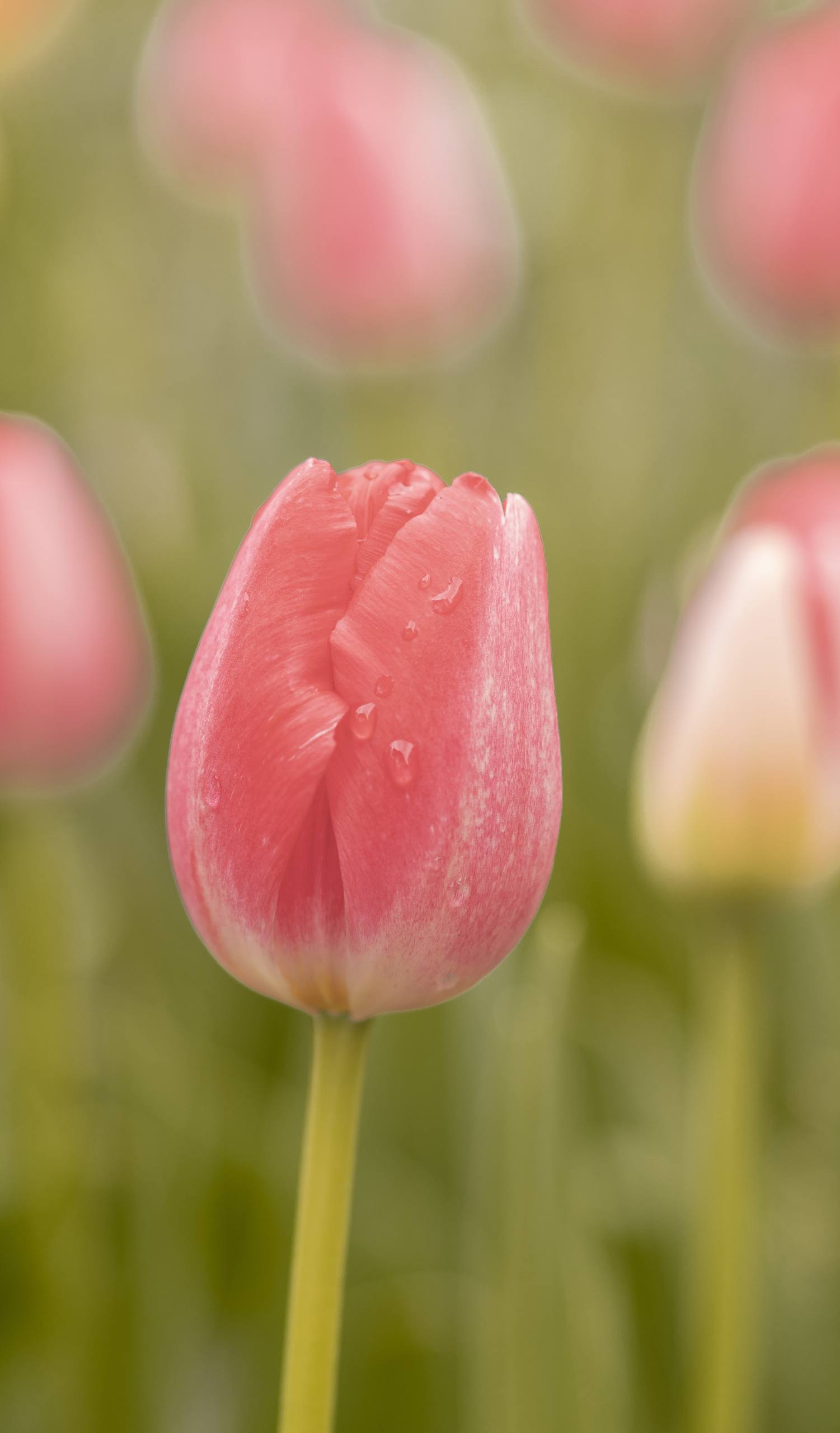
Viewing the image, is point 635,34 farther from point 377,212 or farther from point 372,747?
point 372,747

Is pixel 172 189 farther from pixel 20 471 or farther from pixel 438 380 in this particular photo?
pixel 20 471

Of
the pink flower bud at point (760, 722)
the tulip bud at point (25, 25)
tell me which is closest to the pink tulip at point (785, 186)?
the pink flower bud at point (760, 722)

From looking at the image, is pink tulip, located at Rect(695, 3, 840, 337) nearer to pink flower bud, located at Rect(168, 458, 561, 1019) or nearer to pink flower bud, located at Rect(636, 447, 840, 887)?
pink flower bud, located at Rect(636, 447, 840, 887)

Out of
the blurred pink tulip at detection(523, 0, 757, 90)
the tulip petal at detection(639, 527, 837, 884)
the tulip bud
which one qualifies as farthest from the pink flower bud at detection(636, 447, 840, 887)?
the tulip bud

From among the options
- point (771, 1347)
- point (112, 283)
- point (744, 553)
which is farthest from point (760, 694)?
point (112, 283)

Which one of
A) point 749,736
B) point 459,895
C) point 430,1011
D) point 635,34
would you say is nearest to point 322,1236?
A: point 459,895
